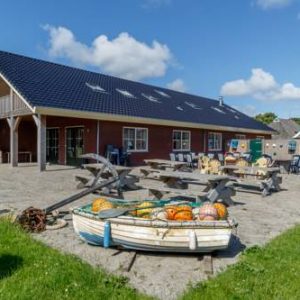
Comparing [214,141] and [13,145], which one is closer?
[13,145]

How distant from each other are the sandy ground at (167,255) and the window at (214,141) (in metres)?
13.1

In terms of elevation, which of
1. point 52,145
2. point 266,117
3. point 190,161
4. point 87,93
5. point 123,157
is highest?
point 266,117

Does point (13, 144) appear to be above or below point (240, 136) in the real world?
below

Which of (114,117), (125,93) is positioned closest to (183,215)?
(114,117)

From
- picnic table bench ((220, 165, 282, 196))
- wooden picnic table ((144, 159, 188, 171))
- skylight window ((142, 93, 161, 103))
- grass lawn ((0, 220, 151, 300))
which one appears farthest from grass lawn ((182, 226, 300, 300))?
skylight window ((142, 93, 161, 103))

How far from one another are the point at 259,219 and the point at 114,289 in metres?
3.85

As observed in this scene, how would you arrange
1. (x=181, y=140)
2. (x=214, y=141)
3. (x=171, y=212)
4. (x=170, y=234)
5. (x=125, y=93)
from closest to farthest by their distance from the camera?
(x=170, y=234) → (x=171, y=212) → (x=125, y=93) → (x=181, y=140) → (x=214, y=141)

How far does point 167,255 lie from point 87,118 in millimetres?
11790

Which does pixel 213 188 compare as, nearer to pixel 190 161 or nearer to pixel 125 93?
pixel 190 161

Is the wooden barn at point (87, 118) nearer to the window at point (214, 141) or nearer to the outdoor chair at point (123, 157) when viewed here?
the window at point (214, 141)

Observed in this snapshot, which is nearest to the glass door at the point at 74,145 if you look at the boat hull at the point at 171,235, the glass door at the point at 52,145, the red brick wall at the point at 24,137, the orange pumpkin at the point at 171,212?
the glass door at the point at 52,145

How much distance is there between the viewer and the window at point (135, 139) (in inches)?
689

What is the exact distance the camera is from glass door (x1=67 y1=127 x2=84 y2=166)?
1681 cm

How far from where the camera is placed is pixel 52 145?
18.7 meters
